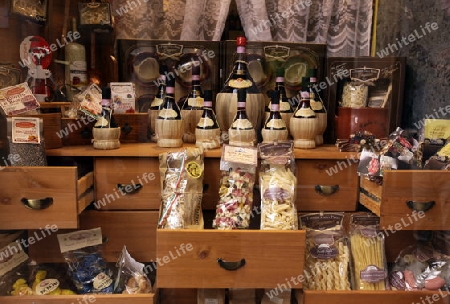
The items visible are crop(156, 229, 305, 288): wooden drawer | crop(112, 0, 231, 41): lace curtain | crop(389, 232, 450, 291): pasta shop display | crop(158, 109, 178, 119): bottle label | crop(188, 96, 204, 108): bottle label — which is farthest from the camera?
crop(112, 0, 231, 41): lace curtain

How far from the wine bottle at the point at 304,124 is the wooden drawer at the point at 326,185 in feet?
0.32

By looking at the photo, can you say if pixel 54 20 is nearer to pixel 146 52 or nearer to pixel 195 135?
pixel 146 52

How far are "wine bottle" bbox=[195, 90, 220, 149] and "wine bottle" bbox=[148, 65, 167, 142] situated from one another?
0.18 metres

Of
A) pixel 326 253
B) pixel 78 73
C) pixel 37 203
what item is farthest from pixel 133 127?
pixel 326 253

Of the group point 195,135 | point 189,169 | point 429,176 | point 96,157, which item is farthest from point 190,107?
point 429,176

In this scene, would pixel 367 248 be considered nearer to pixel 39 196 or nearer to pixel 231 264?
pixel 231 264

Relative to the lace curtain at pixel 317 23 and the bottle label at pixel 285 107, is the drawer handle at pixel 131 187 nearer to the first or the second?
the bottle label at pixel 285 107

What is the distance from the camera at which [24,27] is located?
1.47m

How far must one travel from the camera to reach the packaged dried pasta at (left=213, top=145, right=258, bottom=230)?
129 cm

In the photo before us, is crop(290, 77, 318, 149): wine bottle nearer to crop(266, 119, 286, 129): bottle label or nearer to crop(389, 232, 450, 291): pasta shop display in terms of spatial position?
crop(266, 119, 286, 129): bottle label

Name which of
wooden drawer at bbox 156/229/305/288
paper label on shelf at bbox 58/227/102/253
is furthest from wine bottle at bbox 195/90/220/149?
paper label on shelf at bbox 58/227/102/253

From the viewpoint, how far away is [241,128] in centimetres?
136

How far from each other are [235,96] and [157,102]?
31 cm

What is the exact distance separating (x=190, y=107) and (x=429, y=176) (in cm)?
84
